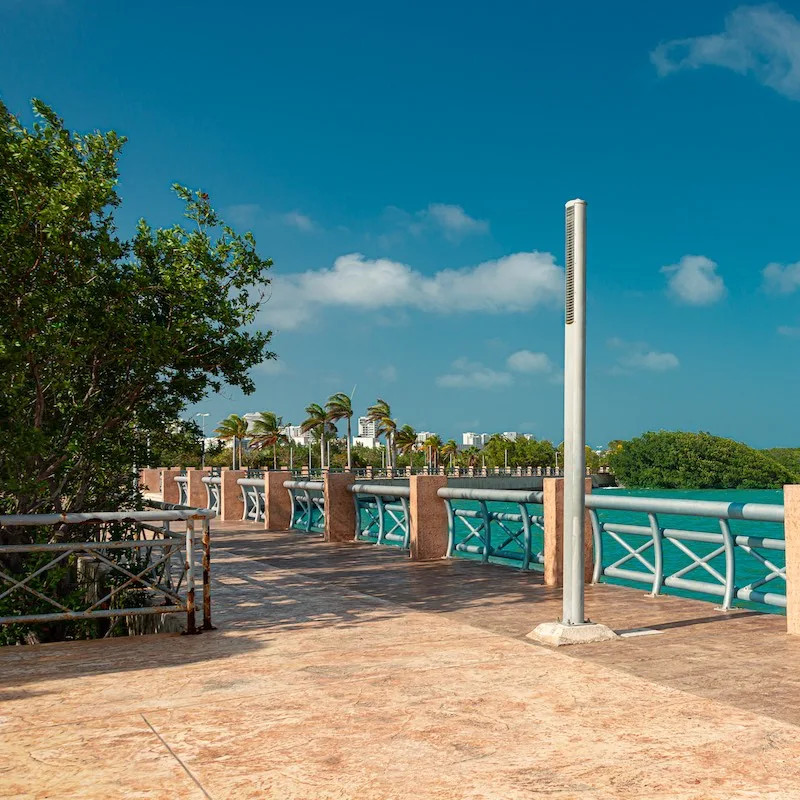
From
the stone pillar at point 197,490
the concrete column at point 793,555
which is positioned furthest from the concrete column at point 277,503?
the concrete column at point 793,555

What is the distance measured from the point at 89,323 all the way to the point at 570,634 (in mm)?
5637

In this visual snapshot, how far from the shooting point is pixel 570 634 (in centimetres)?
729

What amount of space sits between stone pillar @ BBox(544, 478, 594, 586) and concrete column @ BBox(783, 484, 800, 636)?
3.05 meters

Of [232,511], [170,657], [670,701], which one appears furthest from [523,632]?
[232,511]

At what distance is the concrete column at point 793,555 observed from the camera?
7.60 metres

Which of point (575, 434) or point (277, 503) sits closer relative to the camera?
point (575, 434)

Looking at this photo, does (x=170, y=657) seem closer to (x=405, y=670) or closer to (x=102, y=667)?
(x=102, y=667)

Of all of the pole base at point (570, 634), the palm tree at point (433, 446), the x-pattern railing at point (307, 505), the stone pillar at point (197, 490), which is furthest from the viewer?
the palm tree at point (433, 446)

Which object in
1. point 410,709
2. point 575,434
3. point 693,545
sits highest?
point 575,434

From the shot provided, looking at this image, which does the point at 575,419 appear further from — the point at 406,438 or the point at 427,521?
the point at 406,438

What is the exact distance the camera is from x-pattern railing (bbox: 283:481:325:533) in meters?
18.0

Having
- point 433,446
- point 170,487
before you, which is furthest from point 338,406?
Answer: point 170,487

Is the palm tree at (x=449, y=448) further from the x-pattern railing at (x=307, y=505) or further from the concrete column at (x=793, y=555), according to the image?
the concrete column at (x=793, y=555)

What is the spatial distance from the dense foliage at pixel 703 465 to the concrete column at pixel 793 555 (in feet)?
381
